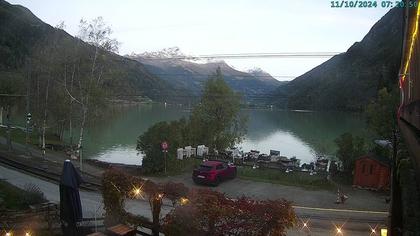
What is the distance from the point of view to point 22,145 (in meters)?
36.2

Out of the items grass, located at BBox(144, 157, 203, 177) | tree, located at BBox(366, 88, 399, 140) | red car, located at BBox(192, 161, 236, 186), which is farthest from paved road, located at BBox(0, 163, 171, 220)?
tree, located at BBox(366, 88, 399, 140)

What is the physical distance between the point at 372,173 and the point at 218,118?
55.2ft

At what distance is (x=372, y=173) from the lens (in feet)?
76.0

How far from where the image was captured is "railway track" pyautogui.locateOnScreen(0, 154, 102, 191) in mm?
20828

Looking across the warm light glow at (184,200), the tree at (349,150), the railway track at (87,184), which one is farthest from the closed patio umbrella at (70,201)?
the tree at (349,150)

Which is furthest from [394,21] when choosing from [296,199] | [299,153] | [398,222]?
[398,222]

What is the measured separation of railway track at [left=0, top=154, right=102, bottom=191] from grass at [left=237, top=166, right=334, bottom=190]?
9275mm

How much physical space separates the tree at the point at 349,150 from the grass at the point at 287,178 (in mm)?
1791

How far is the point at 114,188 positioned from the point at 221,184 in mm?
11983

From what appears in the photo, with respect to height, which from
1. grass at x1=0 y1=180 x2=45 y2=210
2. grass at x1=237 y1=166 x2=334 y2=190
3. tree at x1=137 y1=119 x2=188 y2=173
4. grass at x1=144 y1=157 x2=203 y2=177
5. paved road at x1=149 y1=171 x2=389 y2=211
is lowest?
paved road at x1=149 y1=171 x2=389 y2=211

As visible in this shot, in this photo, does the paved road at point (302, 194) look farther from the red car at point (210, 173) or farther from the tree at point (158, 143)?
the tree at point (158, 143)

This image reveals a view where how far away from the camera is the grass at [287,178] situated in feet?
77.5

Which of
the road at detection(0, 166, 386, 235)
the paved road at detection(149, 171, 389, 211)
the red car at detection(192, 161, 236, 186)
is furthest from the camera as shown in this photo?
the red car at detection(192, 161, 236, 186)

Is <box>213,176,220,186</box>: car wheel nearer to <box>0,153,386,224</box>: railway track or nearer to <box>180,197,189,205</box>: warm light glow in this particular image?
<box>0,153,386,224</box>: railway track
